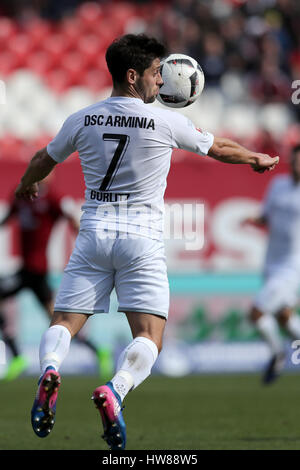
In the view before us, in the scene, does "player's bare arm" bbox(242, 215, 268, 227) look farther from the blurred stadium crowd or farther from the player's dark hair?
the player's dark hair

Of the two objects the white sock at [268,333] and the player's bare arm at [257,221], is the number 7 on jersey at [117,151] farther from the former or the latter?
the white sock at [268,333]

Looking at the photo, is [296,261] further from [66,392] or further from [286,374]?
[66,392]

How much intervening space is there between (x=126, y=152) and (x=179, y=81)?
684 mm

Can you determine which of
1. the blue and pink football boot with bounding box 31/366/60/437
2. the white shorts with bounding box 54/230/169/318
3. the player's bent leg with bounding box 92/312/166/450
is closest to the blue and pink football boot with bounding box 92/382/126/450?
the player's bent leg with bounding box 92/312/166/450

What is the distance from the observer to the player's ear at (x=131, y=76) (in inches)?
185

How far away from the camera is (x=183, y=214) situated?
12.5 meters

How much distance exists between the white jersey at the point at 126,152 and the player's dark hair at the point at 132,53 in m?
0.17

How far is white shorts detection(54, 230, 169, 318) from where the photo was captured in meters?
4.73

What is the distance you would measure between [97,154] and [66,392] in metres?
5.16

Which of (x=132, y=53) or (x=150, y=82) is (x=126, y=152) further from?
(x=132, y=53)

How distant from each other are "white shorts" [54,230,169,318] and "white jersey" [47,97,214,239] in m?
0.08

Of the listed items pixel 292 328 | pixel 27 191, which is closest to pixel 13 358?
pixel 292 328

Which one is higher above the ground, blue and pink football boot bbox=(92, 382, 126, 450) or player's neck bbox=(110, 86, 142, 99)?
player's neck bbox=(110, 86, 142, 99)
